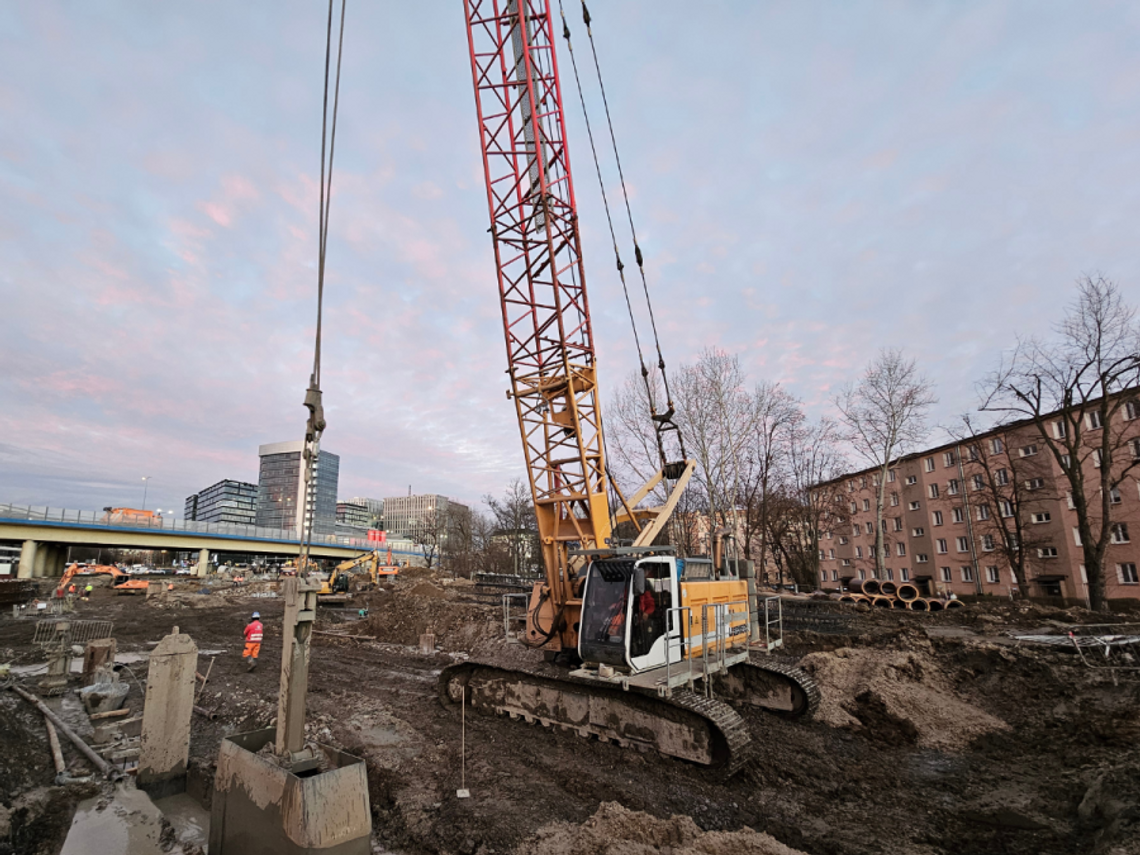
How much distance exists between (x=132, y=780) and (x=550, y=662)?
5.64 m

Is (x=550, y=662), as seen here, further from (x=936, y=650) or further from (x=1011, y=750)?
(x=936, y=650)

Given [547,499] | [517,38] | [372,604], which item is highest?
[517,38]

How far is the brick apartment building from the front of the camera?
28828mm

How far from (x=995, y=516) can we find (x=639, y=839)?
121 ft

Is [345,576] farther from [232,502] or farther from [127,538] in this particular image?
[232,502]

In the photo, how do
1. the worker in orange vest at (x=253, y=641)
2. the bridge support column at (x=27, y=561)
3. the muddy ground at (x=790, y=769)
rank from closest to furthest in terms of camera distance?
the muddy ground at (x=790, y=769) → the worker in orange vest at (x=253, y=641) → the bridge support column at (x=27, y=561)

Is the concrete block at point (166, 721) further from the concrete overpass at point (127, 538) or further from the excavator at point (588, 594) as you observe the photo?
the concrete overpass at point (127, 538)

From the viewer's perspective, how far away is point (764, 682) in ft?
31.1

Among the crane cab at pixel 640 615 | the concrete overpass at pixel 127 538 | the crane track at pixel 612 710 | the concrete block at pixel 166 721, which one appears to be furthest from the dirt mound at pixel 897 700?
the concrete overpass at pixel 127 538

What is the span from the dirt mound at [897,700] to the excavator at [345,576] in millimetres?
23031

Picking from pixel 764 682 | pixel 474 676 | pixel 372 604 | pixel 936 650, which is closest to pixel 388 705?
pixel 474 676

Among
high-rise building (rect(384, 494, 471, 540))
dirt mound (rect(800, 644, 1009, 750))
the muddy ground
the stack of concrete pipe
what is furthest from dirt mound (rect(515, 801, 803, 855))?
high-rise building (rect(384, 494, 471, 540))

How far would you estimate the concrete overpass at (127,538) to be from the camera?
1729 inches

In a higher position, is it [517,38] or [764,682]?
[517,38]
